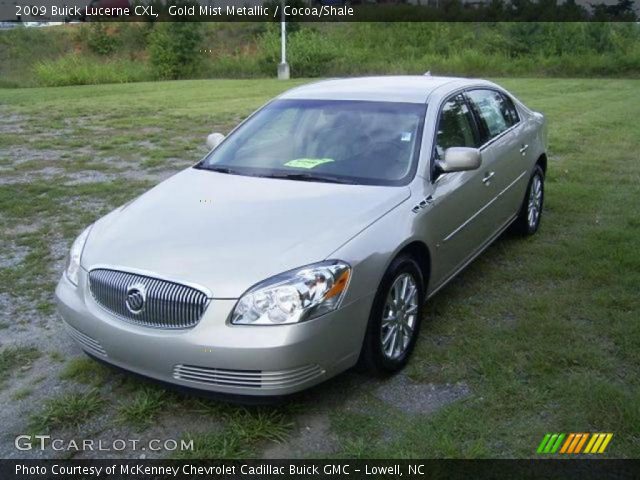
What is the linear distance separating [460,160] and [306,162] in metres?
0.96

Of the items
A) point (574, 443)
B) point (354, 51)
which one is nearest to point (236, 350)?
point (574, 443)

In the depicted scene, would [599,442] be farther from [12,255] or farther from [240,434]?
[12,255]

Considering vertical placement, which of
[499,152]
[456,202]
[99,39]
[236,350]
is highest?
[99,39]

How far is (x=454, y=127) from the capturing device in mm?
4469

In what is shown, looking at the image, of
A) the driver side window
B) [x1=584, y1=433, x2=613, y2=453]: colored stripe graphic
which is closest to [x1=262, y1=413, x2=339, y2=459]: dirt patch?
[x1=584, y1=433, x2=613, y2=453]: colored stripe graphic

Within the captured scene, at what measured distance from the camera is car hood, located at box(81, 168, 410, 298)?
9.98 ft

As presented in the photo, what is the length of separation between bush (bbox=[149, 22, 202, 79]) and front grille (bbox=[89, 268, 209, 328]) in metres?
29.8

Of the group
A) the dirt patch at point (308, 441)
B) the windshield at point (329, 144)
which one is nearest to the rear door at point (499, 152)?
the windshield at point (329, 144)

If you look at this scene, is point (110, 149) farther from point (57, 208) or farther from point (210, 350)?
point (210, 350)

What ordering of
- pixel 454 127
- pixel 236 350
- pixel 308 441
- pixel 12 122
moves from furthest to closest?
pixel 12 122, pixel 454 127, pixel 308 441, pixel 236 350

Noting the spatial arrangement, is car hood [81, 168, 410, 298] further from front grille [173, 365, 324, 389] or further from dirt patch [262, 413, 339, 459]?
dirt patch [262, 413, 339, 459]

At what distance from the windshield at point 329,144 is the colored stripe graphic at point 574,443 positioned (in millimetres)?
1628

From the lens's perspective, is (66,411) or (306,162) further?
(306,162)

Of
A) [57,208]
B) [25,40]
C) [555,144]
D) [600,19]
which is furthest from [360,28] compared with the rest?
[57,208]
